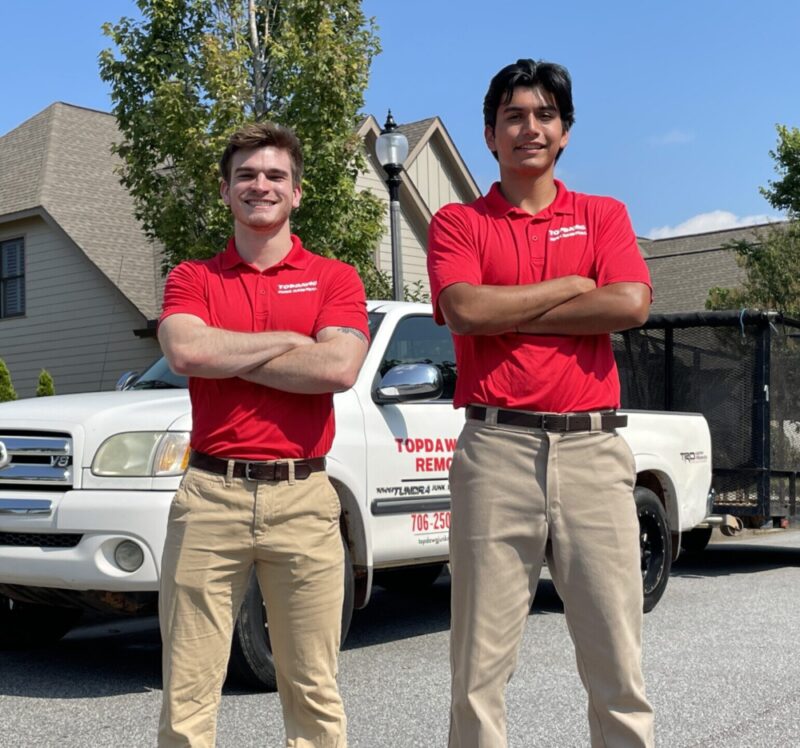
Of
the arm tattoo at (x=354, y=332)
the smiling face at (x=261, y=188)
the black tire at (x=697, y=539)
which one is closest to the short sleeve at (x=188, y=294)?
the smiling face at (x=261, y=188)

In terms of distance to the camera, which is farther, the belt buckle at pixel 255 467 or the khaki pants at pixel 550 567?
the belt buckle at pixel 255 467

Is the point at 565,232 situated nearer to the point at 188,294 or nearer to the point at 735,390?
the point at 188,294

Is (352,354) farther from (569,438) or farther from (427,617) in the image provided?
(427,617)

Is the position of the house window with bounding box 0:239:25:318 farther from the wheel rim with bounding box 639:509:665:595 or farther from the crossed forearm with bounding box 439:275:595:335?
the crossed forearm with bounding box 439:275:595:335

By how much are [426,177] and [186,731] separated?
23061 mm

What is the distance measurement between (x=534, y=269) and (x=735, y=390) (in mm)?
7557

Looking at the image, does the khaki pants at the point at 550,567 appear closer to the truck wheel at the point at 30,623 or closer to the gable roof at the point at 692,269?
the truck wheel at the point at 30,623

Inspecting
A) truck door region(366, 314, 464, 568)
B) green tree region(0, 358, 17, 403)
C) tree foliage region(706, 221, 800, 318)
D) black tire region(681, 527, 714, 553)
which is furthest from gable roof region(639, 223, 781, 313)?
truck door region(366, 314, 464, 568)

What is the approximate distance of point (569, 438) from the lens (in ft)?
11.5

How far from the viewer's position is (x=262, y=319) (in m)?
3.82

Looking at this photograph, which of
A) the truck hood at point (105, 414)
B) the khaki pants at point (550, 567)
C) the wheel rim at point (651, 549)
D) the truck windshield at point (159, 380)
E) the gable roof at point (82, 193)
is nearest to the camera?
the khaki pants at point (550, 567)

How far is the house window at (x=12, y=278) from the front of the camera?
22281 millimetres

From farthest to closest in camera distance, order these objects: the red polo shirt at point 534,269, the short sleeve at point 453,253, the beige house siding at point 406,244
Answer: the beige house siding at point 406,244
the short sleeve at point 453,253
the red polo shirt at point 534,269

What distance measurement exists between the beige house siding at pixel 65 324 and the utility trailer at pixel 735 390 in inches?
435
